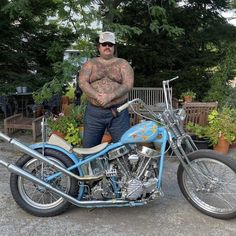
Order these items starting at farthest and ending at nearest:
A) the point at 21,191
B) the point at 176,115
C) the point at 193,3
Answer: the point at 193,3, the point at 21,191, the point at 176,115

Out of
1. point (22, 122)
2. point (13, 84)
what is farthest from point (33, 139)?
point (13, 84)

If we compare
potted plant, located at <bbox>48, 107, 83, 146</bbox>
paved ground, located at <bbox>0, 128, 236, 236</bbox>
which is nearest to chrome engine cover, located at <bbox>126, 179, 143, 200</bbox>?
paved ground, located at <bbox>0, 128, 236, 236</bbox>

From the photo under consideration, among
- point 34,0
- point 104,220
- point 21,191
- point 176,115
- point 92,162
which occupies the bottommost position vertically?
point 104,220

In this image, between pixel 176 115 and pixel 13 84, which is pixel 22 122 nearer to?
pixel 13 84

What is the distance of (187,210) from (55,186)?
4.06ft

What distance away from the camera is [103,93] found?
2971 mm

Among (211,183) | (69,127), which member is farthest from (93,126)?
(69,127)

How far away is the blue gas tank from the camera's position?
268 centimetres

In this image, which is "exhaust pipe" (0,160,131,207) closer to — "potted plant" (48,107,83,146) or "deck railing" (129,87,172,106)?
"potted plant" (48,107,83,146)

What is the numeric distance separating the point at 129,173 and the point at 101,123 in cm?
59

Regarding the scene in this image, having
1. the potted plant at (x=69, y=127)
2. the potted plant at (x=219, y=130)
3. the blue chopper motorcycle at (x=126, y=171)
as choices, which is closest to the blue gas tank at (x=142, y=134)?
the blue chopper motorcycle at (x=126, y=171)

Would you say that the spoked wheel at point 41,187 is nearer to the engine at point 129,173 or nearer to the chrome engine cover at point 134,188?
the engine at point 129,173

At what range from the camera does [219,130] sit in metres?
4.60

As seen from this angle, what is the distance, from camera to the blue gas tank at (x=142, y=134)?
8.80ft
